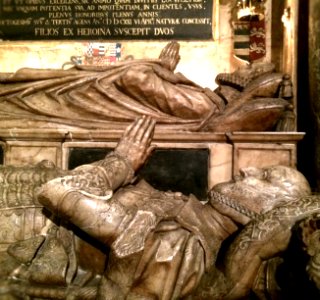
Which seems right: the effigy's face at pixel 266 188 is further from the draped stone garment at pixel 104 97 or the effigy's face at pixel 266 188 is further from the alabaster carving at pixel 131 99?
the draped stone garment at pixel 104 97

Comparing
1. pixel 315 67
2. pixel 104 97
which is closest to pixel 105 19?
pixel 104 97

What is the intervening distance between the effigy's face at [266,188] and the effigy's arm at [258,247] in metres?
0.28

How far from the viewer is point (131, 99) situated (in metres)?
3.36

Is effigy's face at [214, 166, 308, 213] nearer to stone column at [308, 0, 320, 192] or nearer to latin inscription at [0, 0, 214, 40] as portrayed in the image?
stone column at [308, 0, 320, 192]

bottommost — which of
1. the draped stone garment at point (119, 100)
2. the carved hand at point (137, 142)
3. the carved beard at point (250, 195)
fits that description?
the carved beard at point (250, 195)

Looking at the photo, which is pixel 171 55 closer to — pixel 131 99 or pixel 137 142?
pixel 131 99

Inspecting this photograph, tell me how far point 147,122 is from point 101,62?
1.45 metres

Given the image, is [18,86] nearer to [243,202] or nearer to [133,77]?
[133,77]

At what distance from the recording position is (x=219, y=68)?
13.6ft

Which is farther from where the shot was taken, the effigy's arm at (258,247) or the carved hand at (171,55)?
the carved hand at (171,55)

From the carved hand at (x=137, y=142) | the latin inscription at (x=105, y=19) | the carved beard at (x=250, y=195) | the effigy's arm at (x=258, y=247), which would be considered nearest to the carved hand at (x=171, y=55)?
the latin inscription at (x=105, y=19)

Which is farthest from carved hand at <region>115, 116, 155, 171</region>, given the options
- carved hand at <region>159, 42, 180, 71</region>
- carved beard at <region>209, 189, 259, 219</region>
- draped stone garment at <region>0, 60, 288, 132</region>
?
carved hand at <region>159, 42, 180, 71</region>

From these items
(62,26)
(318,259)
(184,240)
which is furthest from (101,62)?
(318,259)

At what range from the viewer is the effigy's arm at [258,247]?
2.17 meters
